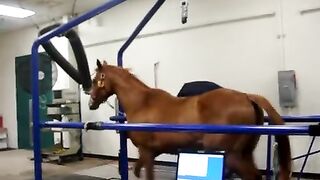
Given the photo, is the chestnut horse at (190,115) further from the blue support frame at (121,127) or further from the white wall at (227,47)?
the white wall at (227,47)

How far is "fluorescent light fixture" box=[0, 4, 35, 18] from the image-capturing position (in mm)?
6446

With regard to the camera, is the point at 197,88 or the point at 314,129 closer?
the point at 314,129

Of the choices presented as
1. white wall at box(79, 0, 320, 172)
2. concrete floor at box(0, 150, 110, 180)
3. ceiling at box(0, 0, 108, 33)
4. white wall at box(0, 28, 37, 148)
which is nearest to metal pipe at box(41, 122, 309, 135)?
white wall at box(79, 0, 320, 172)

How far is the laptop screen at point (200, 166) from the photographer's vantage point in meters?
2.05

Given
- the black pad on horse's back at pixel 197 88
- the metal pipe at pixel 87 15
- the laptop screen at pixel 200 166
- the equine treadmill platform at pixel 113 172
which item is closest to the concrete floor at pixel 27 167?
the equine treadmill platform at pixel 113 172

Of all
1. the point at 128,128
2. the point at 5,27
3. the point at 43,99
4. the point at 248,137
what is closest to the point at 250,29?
the point at 248,137

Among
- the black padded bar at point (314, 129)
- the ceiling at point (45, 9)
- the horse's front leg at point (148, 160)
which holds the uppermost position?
the ceiling at point (45, 9)

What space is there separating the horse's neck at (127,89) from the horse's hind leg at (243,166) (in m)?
0.94

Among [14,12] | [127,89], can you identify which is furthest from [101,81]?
[14,12]

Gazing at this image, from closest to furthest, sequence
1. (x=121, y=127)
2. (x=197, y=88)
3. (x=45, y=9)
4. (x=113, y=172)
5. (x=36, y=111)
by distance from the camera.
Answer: (x=121, y=127), (x=36, y=111), (x=197, y=88), (x=113, y=172), (x=45, y=9)

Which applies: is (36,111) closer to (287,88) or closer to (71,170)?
A: (287,88)

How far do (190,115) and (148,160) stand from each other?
1.59 feet

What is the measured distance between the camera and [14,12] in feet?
22.3

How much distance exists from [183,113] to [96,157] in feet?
16.0
